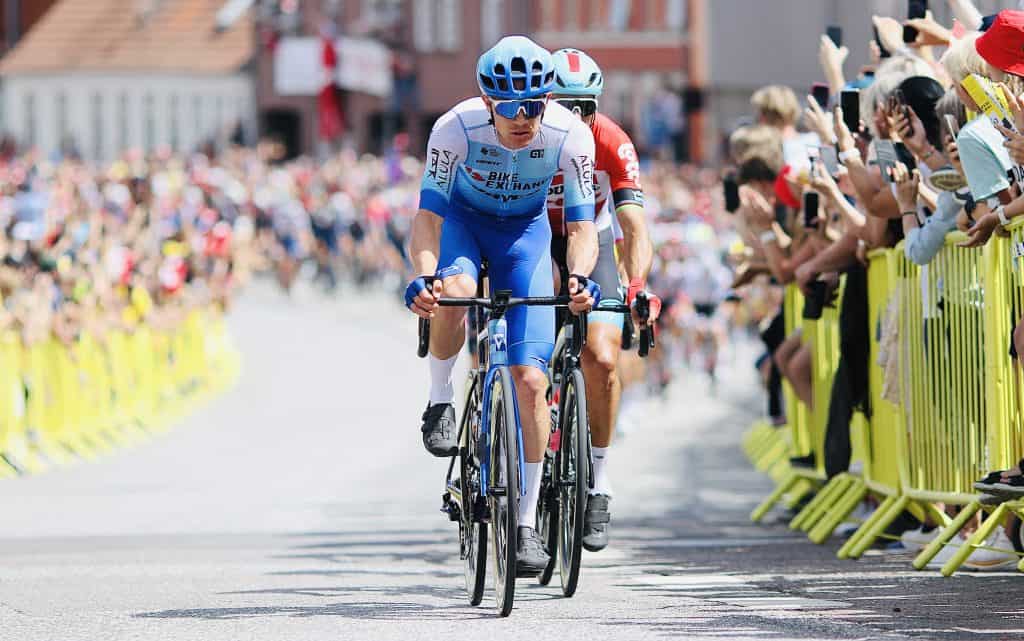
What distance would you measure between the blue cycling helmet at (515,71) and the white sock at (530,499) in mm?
1378

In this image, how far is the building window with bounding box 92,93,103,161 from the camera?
85.0 meters

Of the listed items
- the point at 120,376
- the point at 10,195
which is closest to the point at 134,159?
the point at 10,195

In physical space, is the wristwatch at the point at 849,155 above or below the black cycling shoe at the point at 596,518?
above

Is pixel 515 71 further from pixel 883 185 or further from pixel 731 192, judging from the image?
pixel 731 192

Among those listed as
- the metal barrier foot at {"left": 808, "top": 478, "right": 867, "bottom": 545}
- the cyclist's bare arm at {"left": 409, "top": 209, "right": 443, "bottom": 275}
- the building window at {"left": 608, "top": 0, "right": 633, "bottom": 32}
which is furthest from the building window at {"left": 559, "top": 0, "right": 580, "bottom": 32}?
the cyclist's bare arm at {"left": 409, "top": 209, "right": 443, "bottom": 275}

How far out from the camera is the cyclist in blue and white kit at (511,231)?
8961 mm

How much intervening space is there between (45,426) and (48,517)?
5261 mm

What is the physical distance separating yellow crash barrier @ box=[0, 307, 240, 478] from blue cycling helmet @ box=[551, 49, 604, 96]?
8.63 meters

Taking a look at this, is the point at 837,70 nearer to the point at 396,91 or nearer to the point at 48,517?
the point at 48,517

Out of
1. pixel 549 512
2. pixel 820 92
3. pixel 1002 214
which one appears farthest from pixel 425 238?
pixel 820 92

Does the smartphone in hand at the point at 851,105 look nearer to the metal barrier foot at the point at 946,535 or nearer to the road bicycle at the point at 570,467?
the metal barrier foot at the point at 946,535

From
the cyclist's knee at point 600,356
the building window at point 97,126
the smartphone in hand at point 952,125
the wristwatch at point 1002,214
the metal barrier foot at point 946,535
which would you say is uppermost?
the smartphone in hand at point 952,125

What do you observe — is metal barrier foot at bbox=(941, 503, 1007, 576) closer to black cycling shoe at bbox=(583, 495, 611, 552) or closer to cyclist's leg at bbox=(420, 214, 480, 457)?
black cycling shoe at bbox=(583, 495, 611, 552)

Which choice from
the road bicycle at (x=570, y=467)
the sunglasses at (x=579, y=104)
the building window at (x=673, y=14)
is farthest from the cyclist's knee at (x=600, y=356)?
the building window at (x=673, y=14)
